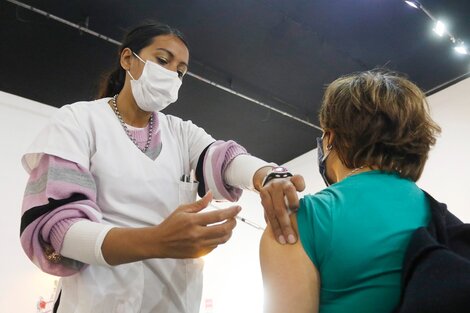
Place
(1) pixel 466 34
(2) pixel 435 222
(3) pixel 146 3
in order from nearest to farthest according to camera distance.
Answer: (2) pixel 435 222 → (3) pixel 146 3 → (1) pixel 466 34

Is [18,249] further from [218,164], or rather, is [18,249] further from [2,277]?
[218,164]

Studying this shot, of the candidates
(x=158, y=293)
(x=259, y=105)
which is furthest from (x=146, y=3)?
(x=158, y=293)

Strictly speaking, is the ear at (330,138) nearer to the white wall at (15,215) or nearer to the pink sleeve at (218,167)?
the pink sleeve at (218,167)

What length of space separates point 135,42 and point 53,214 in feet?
2.40

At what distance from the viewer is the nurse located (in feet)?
2.27

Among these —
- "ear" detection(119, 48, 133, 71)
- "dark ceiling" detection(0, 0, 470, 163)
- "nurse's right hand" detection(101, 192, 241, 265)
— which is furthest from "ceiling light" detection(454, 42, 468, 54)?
"nurse's right hand" detection(101, 192, 241, 265)

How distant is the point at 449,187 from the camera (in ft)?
12.3

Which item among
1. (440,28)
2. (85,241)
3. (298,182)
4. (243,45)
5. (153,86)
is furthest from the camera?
(243,45)

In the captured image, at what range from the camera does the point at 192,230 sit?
2.07 ft

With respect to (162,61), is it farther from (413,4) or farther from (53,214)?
(413,4)

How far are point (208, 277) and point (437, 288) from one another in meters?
4.24

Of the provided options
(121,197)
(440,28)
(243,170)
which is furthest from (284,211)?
(440,28)

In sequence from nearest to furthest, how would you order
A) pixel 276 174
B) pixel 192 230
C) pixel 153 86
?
1. pixel 192 230
2. pixel 276 174
3. pixel 153 86

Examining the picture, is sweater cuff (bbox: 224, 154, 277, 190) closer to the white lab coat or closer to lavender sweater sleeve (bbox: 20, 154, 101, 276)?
the white lab coat
